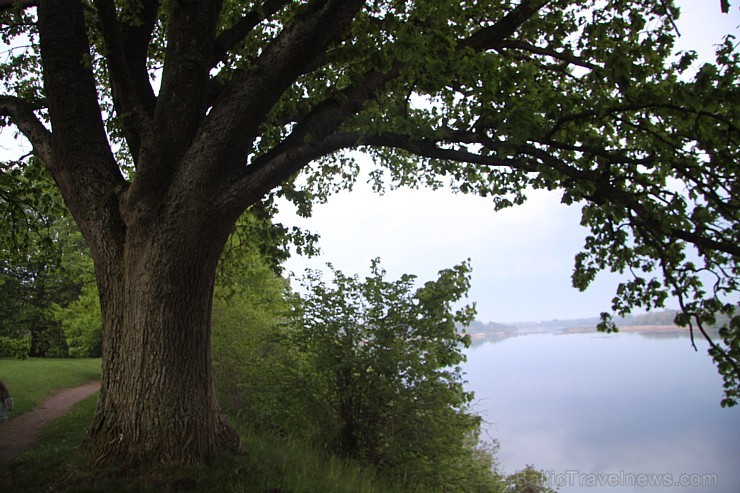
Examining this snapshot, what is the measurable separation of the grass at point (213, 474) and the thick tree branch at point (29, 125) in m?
4.38

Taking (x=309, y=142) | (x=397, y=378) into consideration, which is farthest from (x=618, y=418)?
(x=309, y=142)

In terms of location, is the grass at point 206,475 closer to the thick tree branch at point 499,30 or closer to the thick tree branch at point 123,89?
the thick tree branch at point 123,89

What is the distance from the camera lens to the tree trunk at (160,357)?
17.4ft

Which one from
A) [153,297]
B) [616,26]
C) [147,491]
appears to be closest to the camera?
[147,491]

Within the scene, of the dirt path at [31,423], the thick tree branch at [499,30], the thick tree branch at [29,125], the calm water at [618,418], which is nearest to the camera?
the thick tree branch at [29,125]

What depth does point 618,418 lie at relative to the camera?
140 feet

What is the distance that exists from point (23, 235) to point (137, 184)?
8.82 meters

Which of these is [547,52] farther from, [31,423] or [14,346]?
[31,423]

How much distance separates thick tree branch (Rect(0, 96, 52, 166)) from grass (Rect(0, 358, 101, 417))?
9751 mm

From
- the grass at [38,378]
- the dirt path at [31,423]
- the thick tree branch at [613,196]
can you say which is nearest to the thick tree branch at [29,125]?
the dirt path at [31,423]

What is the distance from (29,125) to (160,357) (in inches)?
A: 174

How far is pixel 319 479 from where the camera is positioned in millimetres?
→ 6203

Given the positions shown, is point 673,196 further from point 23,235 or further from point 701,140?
point 23,235

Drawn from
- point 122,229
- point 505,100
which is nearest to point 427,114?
point 505,100
